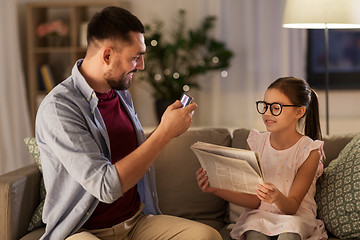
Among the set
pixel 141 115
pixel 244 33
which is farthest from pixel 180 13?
pixel 141 115

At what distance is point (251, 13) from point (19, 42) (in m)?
1.94

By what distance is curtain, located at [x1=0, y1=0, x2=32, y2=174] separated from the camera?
449 centimetres

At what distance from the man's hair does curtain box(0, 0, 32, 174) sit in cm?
291

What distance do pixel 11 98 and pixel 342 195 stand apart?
3225 millimetres

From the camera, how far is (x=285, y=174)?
2045 millimetres

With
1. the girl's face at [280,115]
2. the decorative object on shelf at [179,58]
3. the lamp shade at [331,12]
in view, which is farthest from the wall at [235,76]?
the girl's face at [280,115]

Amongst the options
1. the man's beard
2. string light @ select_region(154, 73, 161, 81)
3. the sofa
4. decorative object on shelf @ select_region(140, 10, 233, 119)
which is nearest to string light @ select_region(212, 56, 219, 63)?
decorative object on shelf @ select_region(140, 10, 233, 119)

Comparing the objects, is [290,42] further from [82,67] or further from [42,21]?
[82,67]

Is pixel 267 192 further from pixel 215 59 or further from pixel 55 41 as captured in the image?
pixel 55 41

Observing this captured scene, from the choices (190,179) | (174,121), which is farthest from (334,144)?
(174,121)

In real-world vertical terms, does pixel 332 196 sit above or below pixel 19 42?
below

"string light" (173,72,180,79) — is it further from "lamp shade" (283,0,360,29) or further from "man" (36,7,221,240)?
"man" (36,7,221,240)

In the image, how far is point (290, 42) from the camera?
14.7 feet

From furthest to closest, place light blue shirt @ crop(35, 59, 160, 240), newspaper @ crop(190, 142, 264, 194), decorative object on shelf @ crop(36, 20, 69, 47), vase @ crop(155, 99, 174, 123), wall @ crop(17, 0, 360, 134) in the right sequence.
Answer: decorative object on shelf @ crop(36, 20, 69, 47) < wall @ crop(17, 0, 360, 134) < vase @ crop(155, 99, 174, 123) < newspaper @ crop(190, 142, 264, 194) < light blue shirt @ crop(35, 59, 160, 240)
